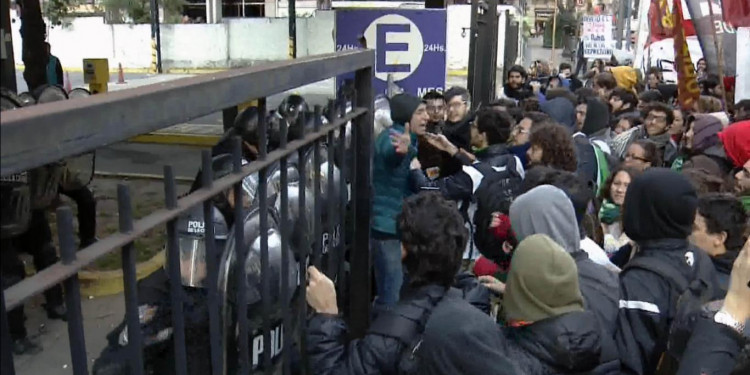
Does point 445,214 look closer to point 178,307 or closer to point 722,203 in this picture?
point 178,307

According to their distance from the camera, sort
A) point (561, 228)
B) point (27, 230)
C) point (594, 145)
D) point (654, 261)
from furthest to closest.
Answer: point (594, 145), point (27, 230), point (561, 228), point (654, 261)

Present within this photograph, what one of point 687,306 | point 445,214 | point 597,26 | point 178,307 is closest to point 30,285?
point 178,307

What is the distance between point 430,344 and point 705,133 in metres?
3.63

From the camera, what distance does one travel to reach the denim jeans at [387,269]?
369 cm

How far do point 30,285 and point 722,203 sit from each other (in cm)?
252

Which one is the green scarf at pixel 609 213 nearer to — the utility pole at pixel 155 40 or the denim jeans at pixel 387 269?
the denim jeans at pixel 387 269

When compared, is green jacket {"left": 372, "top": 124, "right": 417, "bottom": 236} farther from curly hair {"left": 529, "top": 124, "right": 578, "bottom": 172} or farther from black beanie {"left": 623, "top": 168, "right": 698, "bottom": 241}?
black beanie {"left": 623, "top": 168, "right": 698, "bottom": 241}

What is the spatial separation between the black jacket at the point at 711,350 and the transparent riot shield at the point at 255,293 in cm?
103

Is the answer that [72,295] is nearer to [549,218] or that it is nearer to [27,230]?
[549,218]

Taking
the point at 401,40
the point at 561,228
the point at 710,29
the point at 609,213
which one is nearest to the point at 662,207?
the point at 561,228

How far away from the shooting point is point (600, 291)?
7.32ft

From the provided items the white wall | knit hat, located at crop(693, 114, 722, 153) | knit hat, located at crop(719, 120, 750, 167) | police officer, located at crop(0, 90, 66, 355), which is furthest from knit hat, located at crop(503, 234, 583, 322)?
the white wall

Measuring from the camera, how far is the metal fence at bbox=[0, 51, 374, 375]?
0.92 meters

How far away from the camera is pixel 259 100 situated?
1.62 meters
